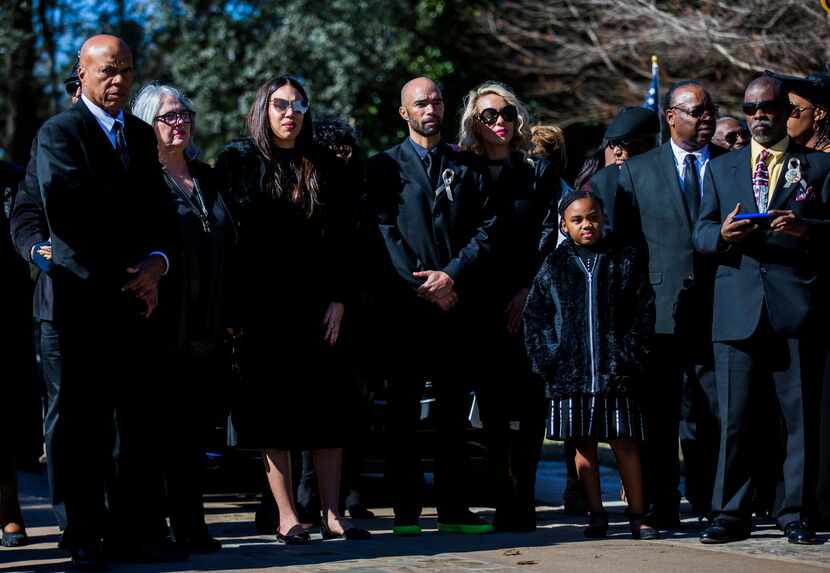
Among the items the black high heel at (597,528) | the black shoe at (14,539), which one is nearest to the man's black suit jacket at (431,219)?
the black high heel at (597,528)

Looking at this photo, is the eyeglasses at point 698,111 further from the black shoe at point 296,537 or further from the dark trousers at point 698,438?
the black shoe at point 296,537

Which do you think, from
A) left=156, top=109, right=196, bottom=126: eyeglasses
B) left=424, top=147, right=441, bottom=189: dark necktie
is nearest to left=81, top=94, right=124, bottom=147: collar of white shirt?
left=156, top=109, right=196, bottom=126: eyeglasses

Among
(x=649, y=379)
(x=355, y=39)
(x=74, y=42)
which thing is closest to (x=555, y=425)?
(x=649, y=379)

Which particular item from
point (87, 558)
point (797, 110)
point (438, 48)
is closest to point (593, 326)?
point (797, 110)

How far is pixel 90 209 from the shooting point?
5730 millimetres

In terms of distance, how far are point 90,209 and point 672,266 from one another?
327cm

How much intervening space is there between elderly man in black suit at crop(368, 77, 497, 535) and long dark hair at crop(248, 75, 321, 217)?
0.48 metres

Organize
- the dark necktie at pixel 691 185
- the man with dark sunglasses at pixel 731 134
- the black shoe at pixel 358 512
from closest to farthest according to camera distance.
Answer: the dark necktie at pixel 691 185 → the black shoe at pixel 358 512 → the man with dark sunglasses at pixel 731 134

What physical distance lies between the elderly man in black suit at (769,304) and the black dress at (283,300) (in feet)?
6.28

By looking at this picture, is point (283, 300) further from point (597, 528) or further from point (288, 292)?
point (597, 528)

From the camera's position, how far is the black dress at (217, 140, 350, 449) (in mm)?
6773

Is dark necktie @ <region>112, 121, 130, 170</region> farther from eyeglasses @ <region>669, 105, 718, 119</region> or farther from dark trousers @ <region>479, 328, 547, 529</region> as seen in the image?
eyeglasses @ <region>669, 105, 718, 119</region>

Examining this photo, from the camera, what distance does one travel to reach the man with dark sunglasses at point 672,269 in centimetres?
739

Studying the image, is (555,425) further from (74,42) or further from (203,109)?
(74,42)
